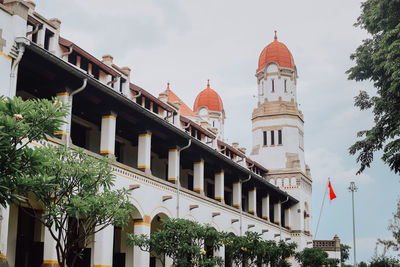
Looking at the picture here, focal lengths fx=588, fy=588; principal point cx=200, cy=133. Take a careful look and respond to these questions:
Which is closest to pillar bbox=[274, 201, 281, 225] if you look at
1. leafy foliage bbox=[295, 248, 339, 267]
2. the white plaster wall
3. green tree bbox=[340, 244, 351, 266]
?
leafy foliage bbox=[295, 248, 339, 267]

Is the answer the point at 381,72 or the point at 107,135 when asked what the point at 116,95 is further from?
the point at 381,72

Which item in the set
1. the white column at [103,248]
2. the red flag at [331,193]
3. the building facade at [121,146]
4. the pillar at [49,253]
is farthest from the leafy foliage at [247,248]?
the red flag at [331,193]

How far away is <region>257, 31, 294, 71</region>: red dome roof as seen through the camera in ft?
181

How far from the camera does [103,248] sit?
890 inches

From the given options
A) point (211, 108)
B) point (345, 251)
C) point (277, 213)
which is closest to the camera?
point (277, 213)

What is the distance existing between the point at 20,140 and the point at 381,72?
19.9 m

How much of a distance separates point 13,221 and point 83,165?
8754mm

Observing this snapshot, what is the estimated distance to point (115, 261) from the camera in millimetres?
→ 28406

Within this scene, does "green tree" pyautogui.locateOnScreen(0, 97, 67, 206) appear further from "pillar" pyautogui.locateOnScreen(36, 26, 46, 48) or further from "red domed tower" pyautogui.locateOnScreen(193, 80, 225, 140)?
"red domed tower" pyautogui.locateOnScreen(193, 80, 225, 140)

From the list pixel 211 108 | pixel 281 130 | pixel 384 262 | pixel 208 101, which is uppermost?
pixel 208 101

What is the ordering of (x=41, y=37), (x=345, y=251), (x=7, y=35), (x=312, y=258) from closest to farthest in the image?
(x=7, y=35) → (x=41, y=37) → (x=312, y=258) → (x=345, y=251)

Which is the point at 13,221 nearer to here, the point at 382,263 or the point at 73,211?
the point at 73,211

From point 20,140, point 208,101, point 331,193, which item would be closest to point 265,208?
point 331,193

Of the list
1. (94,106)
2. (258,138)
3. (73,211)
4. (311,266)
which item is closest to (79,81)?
(94,106)
